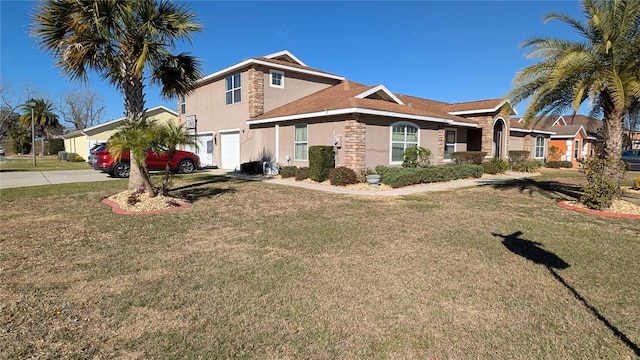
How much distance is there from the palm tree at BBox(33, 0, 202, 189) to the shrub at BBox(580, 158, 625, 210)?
36.9 feet

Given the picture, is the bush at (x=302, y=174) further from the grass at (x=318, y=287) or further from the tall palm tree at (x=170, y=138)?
the grass at (x=318, y=287)

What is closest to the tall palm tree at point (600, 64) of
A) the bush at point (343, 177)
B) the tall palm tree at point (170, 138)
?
the bush at point (343, 177)

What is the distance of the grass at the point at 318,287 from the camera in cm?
300

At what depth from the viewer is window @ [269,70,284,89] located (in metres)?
19.1

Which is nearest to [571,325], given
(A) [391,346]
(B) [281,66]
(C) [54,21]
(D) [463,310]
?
(D) [463,310]

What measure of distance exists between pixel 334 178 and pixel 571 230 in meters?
8.09

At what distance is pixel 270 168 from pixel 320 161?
4.50m

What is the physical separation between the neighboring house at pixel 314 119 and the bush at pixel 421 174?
3.94 feet

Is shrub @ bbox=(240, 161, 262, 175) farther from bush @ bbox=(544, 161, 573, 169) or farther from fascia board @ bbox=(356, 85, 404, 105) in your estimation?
bush @ bbox=(544, 161, 573, 169)

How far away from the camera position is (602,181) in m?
8.55

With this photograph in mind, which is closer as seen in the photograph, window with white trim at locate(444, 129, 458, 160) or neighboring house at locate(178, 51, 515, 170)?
neighboring house at locate(178, 51, 515, 170)

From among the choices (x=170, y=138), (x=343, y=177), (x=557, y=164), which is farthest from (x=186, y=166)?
(x=557, y=164)

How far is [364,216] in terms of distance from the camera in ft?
26.0

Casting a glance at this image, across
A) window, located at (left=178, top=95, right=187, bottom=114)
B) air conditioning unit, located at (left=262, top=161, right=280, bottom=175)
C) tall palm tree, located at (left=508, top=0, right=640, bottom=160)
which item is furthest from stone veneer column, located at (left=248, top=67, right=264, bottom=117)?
tall palm tree, located at (left=508, top=0, right=640, bottom=160)
